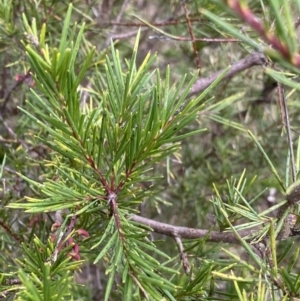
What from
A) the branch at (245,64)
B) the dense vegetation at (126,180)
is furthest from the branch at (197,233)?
the branch at (245,64)

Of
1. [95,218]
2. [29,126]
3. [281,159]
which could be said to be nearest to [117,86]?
[95,218]

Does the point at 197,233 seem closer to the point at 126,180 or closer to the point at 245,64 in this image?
the point at 126,180

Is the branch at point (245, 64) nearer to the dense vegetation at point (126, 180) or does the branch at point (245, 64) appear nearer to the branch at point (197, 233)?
the dense vegetation at point (126, 180)

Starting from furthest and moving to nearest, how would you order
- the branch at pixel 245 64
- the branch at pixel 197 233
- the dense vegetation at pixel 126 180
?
the branch at pixel 245 64 < the branch at pixel 197 233 < the dense vegetation at pixel 126 180

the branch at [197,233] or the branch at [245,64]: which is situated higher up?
the branch at [245,64]

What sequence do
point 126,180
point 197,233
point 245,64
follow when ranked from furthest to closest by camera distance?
point 245,64, point 197,233, point 126,180

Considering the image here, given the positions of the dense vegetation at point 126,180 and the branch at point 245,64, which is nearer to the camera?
the dense vegetation at point 126,180

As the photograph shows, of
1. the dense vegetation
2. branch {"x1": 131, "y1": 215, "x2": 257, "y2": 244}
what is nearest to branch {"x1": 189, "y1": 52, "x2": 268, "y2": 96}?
the dense vegetation

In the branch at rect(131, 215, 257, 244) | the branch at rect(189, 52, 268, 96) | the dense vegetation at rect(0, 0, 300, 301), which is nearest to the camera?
the dense vegetation at rect(0, 0, 300, 301)

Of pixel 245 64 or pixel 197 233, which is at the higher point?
pixel 245 64

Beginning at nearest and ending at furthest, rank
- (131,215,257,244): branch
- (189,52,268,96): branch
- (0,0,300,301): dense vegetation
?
(0,0,300,301): dense vegetation → (131,215,257,244): branch → (189,52,268,96): branch

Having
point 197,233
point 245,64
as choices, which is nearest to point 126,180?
point 197,233

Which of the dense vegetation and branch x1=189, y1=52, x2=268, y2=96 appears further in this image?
branch x1=189, y1=52, x2=268, y2=96

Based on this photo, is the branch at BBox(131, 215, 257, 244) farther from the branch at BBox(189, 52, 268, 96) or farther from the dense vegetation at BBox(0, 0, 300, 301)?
the branch at BBox(189, 52, 268, 96)
